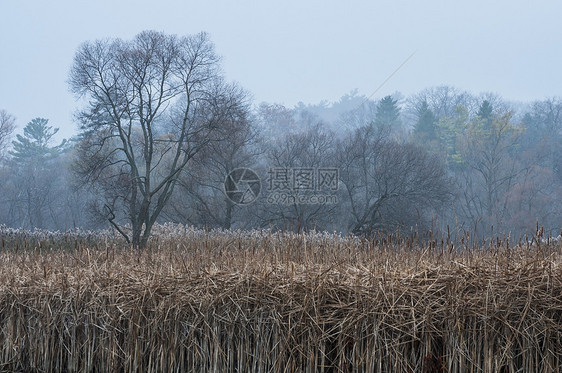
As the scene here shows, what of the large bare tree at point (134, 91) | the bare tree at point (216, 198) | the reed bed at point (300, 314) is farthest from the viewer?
the bare tree at point (216, 198)

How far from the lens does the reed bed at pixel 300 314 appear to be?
21.1 feet

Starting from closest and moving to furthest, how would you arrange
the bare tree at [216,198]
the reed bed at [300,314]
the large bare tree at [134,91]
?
the reed bed at [300,314]
the large bare tree at [134,91]
the bare tree at [216,198]

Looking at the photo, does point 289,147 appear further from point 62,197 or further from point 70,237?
point 62,197

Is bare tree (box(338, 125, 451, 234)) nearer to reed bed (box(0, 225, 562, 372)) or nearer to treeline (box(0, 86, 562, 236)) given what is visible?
treeline (box(0, 86, 562, 236))

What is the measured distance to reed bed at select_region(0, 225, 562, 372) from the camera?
642 cm

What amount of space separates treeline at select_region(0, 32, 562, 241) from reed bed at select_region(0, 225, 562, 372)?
0.96 meters

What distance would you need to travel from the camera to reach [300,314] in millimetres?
6711

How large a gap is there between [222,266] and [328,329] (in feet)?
5.13

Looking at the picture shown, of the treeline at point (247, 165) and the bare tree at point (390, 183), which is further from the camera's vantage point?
the bare tree at point (390, 183)

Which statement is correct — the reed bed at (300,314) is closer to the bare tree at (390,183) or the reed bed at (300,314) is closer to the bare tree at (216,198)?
the bare tree at (216,198)

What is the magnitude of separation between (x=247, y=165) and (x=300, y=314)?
26.7 meters

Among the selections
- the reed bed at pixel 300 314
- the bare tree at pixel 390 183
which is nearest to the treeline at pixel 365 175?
the bare tree at pixel 390 183

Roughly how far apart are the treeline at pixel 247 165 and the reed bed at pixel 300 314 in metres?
0.96

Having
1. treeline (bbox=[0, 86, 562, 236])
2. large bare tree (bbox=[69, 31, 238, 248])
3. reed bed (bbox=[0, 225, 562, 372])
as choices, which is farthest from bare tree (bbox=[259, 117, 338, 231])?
reed bed (bbox=[0, 225, 562, 372])
